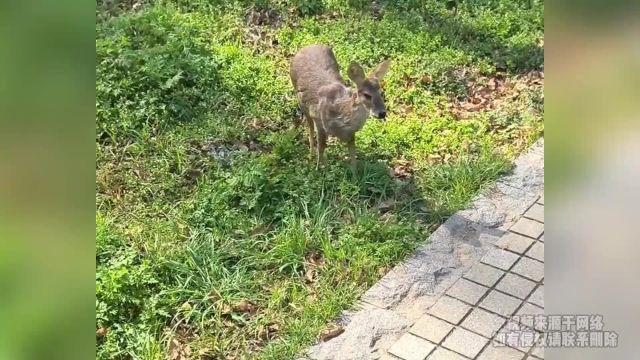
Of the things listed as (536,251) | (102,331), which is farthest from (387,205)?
(102,331)

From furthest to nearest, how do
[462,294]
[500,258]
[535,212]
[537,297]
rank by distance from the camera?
[535,212] < [500,258] < [462,294] < [537,297]

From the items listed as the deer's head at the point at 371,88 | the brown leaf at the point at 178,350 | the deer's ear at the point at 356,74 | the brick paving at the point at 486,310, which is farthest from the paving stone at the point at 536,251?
the brown leaf at the point at 178,350

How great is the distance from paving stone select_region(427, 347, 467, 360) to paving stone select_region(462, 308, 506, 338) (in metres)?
0.17

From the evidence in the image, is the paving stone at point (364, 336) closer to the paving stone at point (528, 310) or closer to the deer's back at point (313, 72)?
the paving stone at point (528, 310)

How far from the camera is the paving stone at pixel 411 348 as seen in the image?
3447 mm

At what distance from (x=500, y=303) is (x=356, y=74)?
63.1 inches

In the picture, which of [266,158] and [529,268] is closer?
[529,268]

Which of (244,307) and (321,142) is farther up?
(321,142)

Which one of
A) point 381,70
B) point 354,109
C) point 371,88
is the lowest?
point 354,109

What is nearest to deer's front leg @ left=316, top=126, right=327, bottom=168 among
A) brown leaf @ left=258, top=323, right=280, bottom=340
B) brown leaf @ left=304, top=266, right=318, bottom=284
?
brown leaf @ left=304, top=266, right=318, bottom=284

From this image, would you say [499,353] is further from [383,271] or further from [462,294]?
[383,271]

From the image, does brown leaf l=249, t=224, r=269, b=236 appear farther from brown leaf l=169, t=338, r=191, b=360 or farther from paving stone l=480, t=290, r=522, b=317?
paving stone l=480, t=290, r=522, b=317

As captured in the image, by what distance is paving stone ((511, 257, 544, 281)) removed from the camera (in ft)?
12.1

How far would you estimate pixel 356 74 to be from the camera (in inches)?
176
